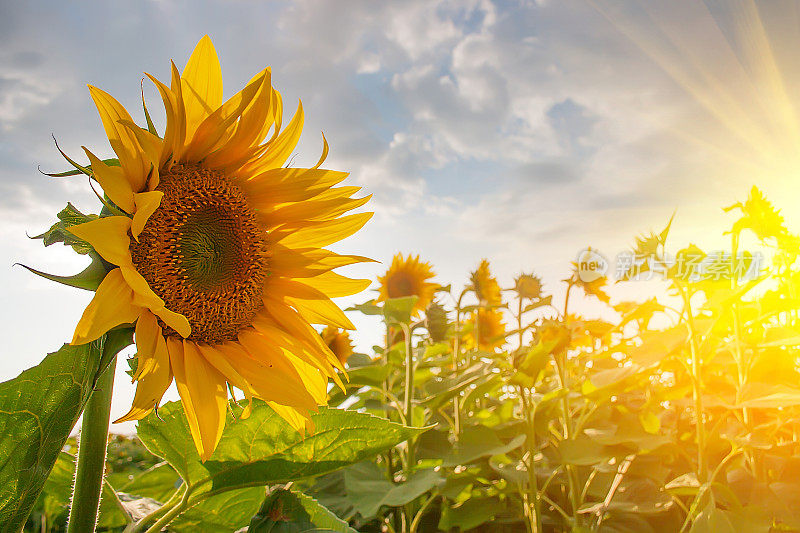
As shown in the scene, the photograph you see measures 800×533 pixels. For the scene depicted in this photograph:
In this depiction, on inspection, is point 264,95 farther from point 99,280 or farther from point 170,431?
point 170,431

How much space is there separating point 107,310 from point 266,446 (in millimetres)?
264

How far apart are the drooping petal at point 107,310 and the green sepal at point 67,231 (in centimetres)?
4

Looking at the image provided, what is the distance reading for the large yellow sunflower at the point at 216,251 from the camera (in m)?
0.58

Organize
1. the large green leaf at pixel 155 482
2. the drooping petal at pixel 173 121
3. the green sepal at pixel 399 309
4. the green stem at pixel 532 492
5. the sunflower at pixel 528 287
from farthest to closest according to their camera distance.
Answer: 1. the sunflower at pixel 528 287
2. the green sepal at pixel 399 309
3. the green stem at pixel 532 492
4. the large green leaf at pixel 155 482
5. the drooping petal at pixel 173 121

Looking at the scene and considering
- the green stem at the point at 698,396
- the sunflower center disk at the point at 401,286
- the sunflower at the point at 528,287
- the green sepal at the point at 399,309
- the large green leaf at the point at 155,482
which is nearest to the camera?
the large green leaf at the point at 155,482

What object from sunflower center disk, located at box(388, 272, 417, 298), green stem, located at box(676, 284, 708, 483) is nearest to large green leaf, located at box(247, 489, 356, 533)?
green stem, located at box(676, 284, 708, 483)

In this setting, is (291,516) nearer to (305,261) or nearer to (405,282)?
(305,261)

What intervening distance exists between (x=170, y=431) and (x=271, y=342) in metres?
0.16

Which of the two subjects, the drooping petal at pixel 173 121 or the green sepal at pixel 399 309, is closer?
the drooping petal at pixel 173 121

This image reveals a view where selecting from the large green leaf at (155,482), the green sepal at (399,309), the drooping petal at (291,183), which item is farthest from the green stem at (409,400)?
the drooping petal at (291,183)

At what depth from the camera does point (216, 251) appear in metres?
0.77

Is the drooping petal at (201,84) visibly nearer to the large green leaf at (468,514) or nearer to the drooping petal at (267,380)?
the drooping petal at (267,380)

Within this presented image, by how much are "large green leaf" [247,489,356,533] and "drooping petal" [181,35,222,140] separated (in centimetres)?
46

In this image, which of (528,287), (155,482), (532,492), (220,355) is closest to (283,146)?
(220,355)
